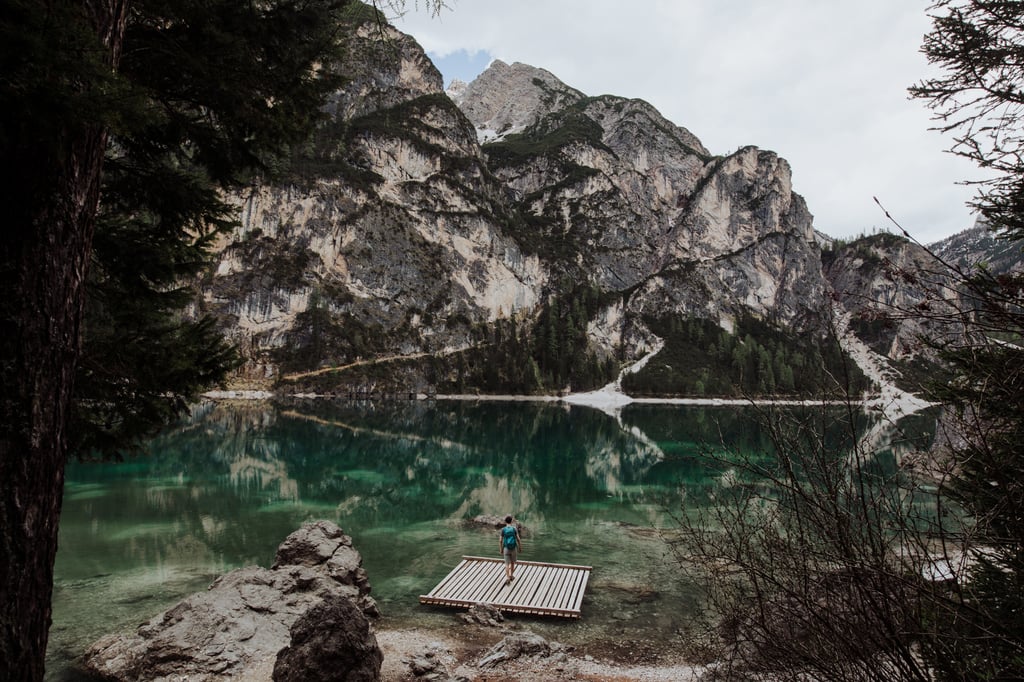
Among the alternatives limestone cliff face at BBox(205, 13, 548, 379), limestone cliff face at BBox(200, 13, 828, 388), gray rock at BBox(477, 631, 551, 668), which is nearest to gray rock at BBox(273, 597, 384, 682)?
gray rock at BBox(477, 631, 551, 668)

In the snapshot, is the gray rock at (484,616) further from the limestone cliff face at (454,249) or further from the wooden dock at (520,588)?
the limestone cliff face at (454,249)

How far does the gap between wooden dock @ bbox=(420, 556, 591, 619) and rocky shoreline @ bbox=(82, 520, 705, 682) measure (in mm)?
705

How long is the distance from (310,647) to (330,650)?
0.32 meters

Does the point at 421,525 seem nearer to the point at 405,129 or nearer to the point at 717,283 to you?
the point at 405,129

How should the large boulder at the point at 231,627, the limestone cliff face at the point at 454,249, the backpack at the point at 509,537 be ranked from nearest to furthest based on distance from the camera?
the large boulder at the point at 231,627, the backpack at the point at 509,537, the limestone cliff face at the point at 454,249

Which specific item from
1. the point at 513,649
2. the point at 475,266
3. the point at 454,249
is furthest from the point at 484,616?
the point at 475,266

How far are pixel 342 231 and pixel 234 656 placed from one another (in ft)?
439

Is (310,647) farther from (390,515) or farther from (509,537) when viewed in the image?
(390,515)

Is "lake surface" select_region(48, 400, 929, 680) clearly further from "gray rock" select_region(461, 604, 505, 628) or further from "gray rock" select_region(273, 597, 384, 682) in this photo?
"gray rock" select_region(273, 597, 384, 682)

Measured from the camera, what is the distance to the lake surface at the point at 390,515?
11969mm

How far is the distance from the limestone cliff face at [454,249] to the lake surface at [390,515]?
6782 centimetres

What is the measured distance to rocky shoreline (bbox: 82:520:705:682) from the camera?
816 cm

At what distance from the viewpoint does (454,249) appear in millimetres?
148500

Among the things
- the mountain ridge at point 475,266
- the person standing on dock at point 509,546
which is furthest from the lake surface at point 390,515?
the mountain ridge at point 475,266
